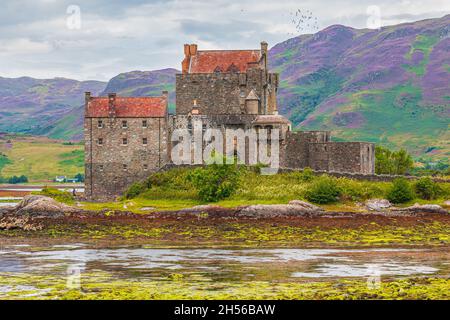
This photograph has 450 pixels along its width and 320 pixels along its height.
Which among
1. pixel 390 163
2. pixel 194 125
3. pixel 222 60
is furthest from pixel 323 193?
pixel 390 163

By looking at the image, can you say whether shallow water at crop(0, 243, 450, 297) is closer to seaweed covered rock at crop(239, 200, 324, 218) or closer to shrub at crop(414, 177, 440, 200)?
seaweed covered rock at crop(239, 200, 324, 218)

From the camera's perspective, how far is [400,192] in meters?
76.2

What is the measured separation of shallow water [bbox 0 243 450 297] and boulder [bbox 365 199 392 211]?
19.5 m

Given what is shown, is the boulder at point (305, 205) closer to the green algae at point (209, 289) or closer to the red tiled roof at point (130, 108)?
the red tiled roof at point (130, 108)

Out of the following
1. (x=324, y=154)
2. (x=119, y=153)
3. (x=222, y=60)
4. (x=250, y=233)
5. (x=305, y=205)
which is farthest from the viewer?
(x=222, y=60)

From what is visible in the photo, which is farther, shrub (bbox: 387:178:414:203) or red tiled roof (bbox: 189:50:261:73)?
red tiled roof (bbox: 189:50:261:73)

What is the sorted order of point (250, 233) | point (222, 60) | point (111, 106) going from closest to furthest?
point (250, 233), point (111, 106), point (222, 60)

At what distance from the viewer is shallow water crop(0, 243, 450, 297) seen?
144ft

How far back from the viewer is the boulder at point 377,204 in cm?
7512

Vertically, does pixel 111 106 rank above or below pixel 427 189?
above

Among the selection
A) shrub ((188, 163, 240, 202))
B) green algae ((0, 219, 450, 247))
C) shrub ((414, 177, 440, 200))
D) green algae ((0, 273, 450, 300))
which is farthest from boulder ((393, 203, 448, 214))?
green algae ((0, 273, 450, 300))

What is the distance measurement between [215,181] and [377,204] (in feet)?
49.6

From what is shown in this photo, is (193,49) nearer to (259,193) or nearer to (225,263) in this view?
(259,193)
